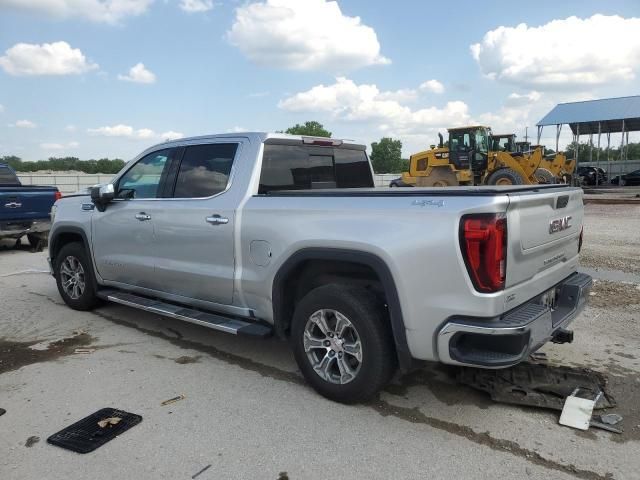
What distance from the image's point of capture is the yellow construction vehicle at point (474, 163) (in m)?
21.0

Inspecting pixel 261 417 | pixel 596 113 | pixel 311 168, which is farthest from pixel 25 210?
pixel 596 113

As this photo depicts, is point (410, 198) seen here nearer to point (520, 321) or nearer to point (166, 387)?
point (520, 321)

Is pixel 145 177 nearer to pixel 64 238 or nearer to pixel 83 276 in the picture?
pixel 83 276

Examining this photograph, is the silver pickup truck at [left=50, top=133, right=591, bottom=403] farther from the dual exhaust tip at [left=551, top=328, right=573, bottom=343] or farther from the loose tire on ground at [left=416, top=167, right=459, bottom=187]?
the loose tire on ground at [left=416, top=167, right=459, bottom=187]

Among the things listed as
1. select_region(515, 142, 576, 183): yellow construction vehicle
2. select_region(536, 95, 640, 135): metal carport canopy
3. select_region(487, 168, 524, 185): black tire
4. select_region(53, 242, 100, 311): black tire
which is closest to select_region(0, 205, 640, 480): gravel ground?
select_region(53, 242, 100, 311): black tire

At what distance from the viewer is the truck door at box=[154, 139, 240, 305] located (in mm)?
4379

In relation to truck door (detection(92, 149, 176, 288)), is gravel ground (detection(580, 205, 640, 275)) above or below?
below

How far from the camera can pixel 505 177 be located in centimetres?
2062

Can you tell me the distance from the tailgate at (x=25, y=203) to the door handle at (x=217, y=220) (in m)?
7.63

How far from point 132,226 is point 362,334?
9.21 feet

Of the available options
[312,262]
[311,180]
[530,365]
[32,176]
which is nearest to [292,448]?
[312,262]

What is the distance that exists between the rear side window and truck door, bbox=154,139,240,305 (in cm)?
32

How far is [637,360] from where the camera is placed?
Answer: 4.43 metres

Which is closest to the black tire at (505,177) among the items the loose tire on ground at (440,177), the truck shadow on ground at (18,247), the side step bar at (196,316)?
the loose tire on ground at (440,177)
